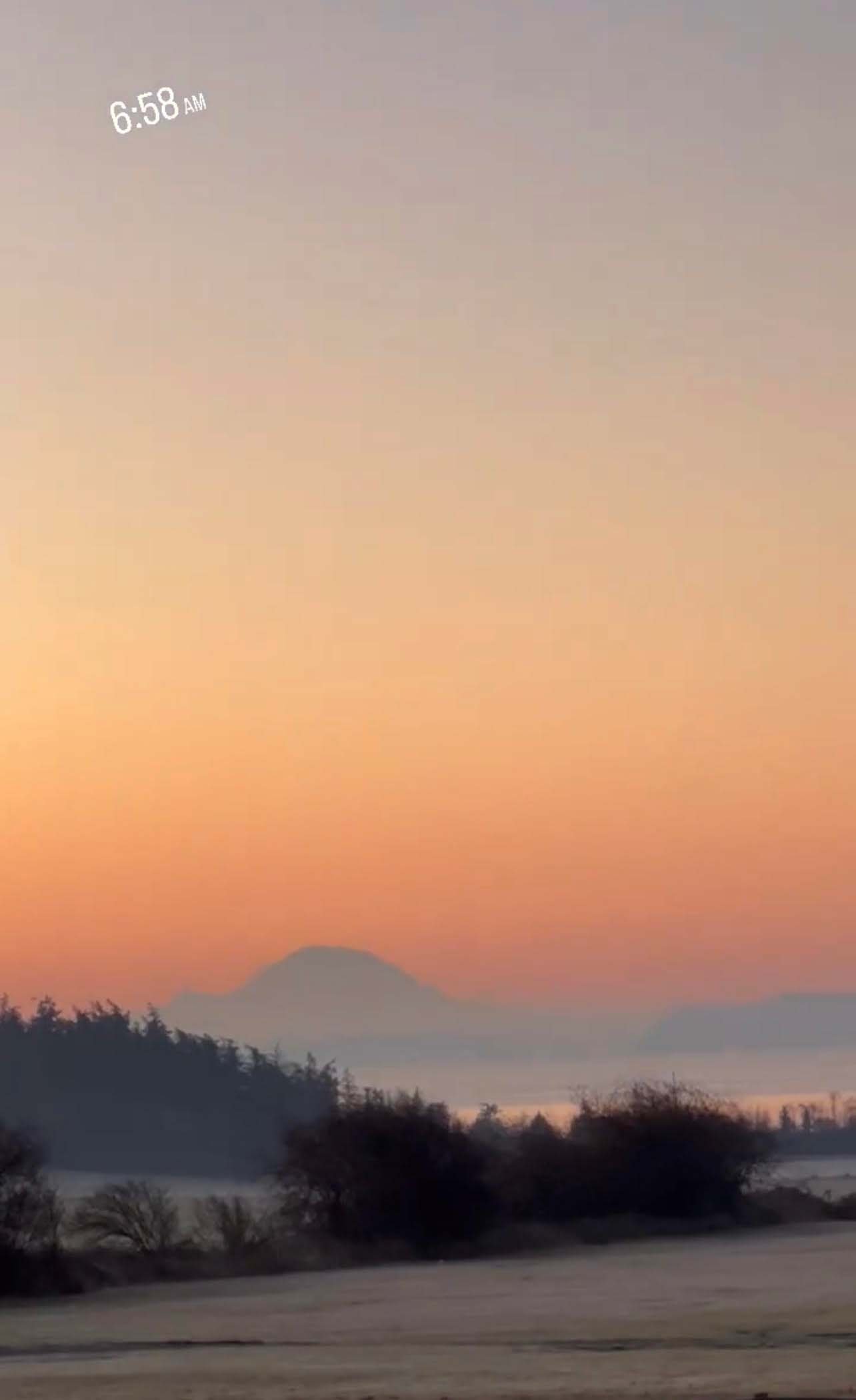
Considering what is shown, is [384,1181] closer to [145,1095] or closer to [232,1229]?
[232,1229]

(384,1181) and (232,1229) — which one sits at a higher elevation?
(384,1181)

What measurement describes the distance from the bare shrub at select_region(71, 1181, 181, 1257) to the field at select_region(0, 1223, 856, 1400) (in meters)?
4.21

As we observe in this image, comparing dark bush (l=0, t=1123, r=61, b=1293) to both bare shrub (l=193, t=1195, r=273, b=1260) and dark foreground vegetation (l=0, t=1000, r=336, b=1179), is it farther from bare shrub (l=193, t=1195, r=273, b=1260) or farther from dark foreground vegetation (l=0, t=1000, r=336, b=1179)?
dark foreground vegetation (l=0, t=1000, r=336, b=1179)

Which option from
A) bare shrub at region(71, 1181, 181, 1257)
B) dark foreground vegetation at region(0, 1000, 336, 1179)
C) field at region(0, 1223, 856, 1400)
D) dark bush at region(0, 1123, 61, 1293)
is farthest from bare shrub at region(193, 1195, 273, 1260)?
dark foreground vegetation at region(0, 1000, 336, 1179)

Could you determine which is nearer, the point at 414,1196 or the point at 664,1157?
the point at 414,1196

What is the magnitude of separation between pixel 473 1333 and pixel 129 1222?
25.1m

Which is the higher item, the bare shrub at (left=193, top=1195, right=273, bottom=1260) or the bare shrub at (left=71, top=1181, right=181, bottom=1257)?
the bare shrub at (left=71, top=1181, right=181, bottom=1257)

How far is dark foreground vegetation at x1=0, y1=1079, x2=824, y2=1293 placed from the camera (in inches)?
2270

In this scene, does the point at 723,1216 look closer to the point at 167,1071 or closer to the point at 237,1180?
the point at 237,1180

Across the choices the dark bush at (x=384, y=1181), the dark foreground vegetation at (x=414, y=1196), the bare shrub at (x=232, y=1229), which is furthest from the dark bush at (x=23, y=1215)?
the dark bush at (x=384, y=1181)

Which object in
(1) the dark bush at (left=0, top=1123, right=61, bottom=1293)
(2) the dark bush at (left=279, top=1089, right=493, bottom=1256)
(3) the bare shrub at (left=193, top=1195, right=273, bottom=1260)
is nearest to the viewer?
(1) the dark bush at (left=0, top=1123, right=61, bottom=1293)

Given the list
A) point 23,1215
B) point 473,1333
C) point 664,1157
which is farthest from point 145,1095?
point 473,1333

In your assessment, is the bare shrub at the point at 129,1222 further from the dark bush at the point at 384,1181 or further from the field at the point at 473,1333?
the dark bush at the point at 384,1181

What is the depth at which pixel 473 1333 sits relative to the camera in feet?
121
